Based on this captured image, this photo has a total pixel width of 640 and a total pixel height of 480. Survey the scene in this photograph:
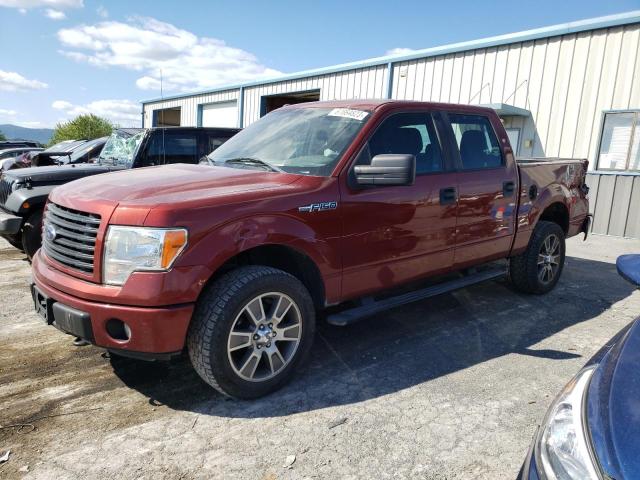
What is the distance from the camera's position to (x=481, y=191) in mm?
4344

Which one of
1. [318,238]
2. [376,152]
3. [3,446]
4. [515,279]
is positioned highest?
[376,152]

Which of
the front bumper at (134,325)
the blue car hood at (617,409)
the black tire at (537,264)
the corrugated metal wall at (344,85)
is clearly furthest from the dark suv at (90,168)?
the corrugated metal wall at (344,85)

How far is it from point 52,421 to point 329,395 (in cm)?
165

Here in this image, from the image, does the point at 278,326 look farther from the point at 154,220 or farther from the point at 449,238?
the point at 449,238

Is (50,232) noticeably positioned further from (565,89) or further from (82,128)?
(82,128)

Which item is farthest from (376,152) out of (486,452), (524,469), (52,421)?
(52,421)

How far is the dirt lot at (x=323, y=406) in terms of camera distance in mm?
2479

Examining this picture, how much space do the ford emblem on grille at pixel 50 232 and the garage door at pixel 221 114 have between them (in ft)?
59.7

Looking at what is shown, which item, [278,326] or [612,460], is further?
[278,326]

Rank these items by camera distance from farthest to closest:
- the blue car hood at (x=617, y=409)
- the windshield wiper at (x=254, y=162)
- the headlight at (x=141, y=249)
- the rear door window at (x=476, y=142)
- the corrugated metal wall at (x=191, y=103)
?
1. the corrugated metal wall at (x=191, y=103)
2. the rear door window at (x=476, y=142)
3. the windshield wiper at (x=254, y=162)
4. the headlight at (x=141, y=249)
5. the blue car hood at (x=617, y=409)

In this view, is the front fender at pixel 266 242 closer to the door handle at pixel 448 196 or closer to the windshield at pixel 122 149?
the door handle at pixel 448 196

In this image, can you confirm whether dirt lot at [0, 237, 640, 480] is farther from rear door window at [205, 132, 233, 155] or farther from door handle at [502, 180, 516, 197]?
rear door window at [205, 132, 233, 155]

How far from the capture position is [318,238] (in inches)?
127

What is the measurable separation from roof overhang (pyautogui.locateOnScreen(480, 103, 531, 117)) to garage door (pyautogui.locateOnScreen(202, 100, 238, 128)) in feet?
41.0
